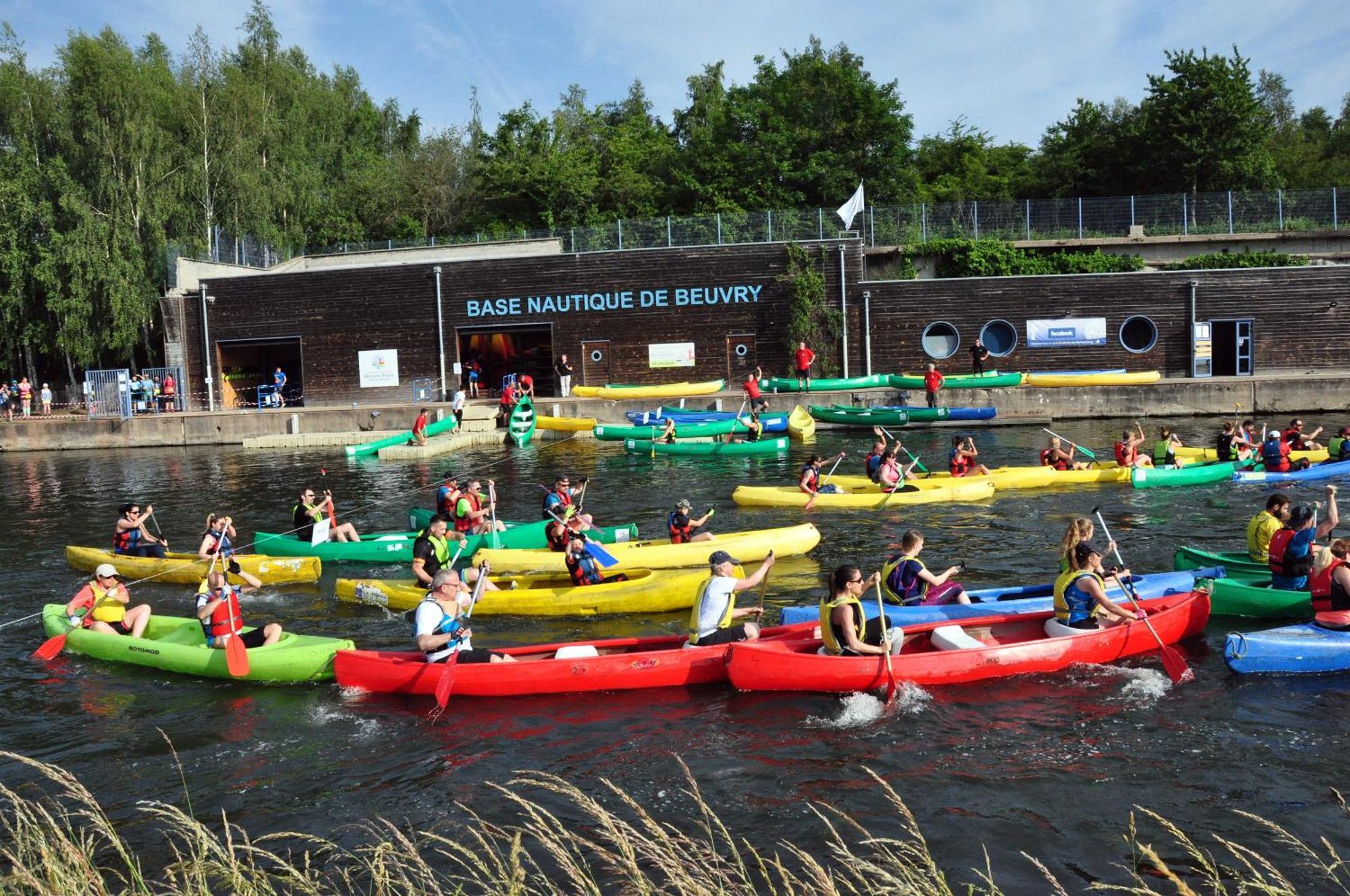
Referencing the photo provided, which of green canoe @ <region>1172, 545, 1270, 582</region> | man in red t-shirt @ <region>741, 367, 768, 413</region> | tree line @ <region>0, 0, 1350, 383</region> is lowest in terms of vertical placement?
green canoe @ <region>1172, 545, 1270, 582</region>

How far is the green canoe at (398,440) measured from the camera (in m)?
29.3

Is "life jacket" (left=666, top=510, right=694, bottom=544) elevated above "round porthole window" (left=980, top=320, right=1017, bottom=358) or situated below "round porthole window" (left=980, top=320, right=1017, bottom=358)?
below

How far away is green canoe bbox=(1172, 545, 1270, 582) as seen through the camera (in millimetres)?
12383

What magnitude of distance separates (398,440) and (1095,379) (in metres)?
19.8

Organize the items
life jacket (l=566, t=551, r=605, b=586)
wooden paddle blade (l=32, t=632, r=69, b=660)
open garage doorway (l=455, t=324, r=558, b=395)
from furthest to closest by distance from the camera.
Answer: open garage doorway (l=455, t=324, r=558, b=395)
life jacket (l=566, t=551, r=605, b=586)
wooden paddle blade (l=32, t=632, r=69, b=660)

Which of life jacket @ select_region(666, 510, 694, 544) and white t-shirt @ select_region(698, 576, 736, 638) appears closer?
white t-shirt @ select_region(698, 576, 736, 638)

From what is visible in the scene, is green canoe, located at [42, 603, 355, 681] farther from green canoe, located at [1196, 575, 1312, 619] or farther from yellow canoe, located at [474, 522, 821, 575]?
green canoe, located at [1196, 575, 1312, 619]

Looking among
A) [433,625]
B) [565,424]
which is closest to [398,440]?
[565,424]

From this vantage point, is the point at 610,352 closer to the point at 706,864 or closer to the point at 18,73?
the point at 18,73

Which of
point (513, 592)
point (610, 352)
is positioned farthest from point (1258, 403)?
point (513, 592)

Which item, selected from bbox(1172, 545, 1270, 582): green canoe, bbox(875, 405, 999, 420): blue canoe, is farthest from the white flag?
bbox(1172, 545, 1270, 582): green canoe

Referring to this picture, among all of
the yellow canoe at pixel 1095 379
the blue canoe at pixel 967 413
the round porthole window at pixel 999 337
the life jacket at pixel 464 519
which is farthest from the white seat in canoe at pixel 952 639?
the round porthole window at pixel 999 337

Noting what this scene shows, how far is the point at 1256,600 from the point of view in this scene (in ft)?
38.6

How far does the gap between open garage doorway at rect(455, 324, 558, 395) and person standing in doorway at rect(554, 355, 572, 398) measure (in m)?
1.25
